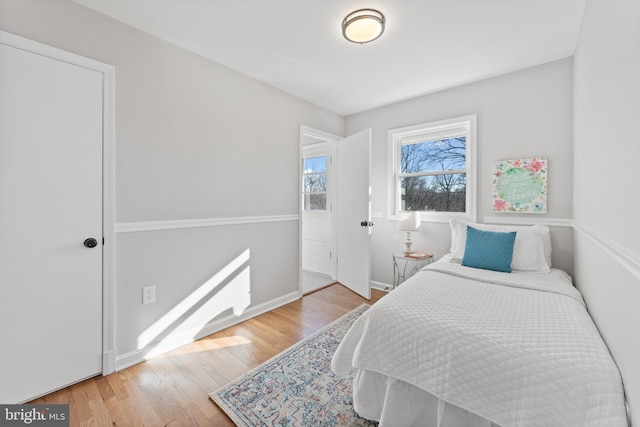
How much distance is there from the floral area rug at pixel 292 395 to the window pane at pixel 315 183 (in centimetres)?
260

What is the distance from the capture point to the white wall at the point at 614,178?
871 millimetres

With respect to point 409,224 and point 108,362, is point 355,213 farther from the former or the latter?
point 108,362

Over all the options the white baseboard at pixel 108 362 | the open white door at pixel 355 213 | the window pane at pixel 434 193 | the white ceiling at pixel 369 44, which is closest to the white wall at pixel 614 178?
the white ceiling at pixel 369 44

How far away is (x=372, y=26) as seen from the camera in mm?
1917

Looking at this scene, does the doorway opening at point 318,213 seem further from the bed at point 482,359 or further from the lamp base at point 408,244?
the bed at point 482,359

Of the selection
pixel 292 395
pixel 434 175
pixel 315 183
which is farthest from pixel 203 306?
pixel 434 175

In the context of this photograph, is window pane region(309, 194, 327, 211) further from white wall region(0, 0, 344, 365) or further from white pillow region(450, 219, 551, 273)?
white pillow region(450, 219, 551, 273)

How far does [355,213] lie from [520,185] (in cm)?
174

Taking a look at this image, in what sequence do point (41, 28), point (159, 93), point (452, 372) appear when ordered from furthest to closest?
point (159, 93) < point (41, 28) < point (452, 372)

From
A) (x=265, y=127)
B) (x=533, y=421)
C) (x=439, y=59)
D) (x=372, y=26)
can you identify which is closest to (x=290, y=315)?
(x=265, y=127)

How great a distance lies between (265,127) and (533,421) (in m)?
2.92

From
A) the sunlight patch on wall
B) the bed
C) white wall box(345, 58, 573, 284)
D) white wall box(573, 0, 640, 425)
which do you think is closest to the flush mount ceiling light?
white wall box(573, 0, 640, 425)

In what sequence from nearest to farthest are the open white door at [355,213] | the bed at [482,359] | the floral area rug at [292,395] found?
the bed at [482,359]
the floral area rug at [292,395]
the open white door at [355,213]

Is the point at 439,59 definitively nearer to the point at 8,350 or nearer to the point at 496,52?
the point at 496,52
